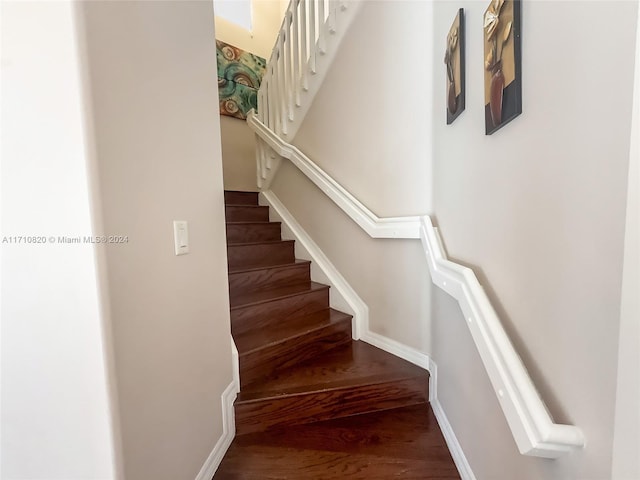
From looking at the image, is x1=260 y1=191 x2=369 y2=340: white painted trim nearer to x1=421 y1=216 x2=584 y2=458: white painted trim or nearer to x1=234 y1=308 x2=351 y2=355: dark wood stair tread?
x1=234 y1=308 x2=351 y2=355: dark wood stair tread

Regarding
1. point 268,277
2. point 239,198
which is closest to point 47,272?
point 268,277

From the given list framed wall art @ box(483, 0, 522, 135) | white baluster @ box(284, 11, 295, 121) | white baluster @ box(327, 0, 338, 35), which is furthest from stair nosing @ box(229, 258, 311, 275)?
white baluster @ box(327, 0, 338, 35)

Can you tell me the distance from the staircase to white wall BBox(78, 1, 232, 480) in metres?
0.21

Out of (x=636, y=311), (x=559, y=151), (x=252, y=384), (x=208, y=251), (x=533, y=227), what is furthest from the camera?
(x=252, y=384)

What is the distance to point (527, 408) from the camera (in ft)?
2.03

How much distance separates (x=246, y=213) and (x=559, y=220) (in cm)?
226

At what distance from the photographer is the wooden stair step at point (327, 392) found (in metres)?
1.37

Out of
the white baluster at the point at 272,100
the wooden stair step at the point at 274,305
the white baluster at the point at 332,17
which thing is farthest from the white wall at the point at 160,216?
the white baluster at the point at 272,100

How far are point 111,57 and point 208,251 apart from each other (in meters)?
0.66

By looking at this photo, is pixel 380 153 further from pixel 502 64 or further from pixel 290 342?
pixel 290 342

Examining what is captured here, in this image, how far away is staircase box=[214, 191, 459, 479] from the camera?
4.02 ft

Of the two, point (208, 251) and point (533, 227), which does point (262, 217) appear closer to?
point (208, 251)

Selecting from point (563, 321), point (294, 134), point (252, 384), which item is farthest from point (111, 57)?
point (294, 134)

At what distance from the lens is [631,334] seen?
0.44 meters
